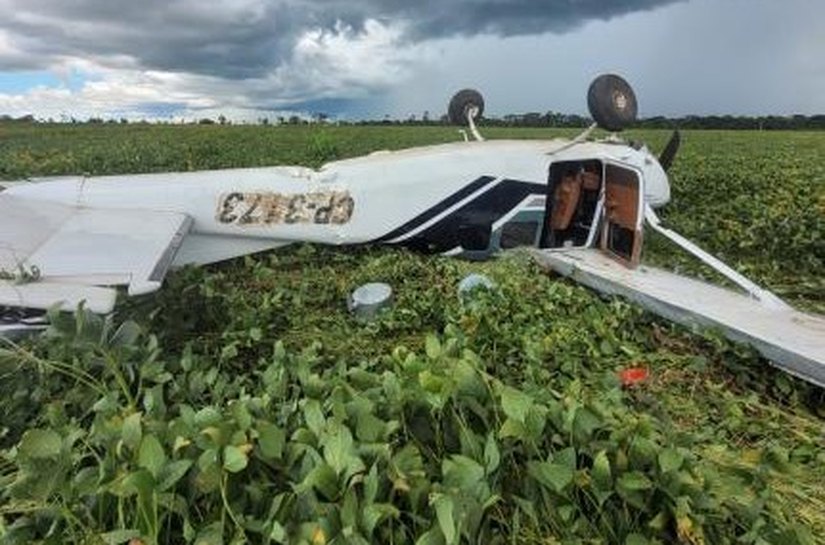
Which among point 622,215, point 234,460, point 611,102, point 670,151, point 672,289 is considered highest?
point 611,102

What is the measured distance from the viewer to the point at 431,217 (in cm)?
791

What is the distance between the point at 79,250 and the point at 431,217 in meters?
3.69

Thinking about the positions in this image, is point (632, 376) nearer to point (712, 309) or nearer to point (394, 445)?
point (712, 309)

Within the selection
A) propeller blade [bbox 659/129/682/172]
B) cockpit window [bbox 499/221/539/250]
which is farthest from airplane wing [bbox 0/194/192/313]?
propeller blade [bbox 659/129/682/172]

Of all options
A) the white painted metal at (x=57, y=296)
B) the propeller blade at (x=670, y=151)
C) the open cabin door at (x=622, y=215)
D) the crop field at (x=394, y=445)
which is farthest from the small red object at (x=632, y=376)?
the propeller blade at (x=670, y=151)

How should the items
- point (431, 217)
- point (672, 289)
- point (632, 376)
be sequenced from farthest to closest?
point (431, 217) < point (672, 289) < point (632, 376)

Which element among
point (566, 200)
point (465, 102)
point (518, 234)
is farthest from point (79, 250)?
point (465, 102)

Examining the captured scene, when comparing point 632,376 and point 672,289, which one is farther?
point 672,289

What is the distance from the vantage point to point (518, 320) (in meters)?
5.89

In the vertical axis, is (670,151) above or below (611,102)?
below

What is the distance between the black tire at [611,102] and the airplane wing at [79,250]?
14.3ft

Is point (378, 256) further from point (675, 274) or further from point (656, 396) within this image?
point (656, 396)

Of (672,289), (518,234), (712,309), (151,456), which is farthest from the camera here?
(518,234)

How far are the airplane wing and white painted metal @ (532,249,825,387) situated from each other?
11.8 feet
